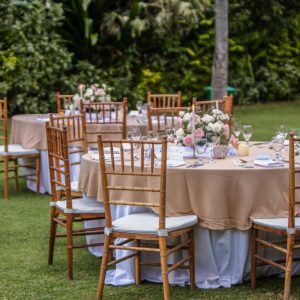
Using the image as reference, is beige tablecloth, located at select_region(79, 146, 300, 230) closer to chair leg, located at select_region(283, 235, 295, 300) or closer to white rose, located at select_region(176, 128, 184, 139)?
chair leg, located at select_region(283, 235, 295, 300)

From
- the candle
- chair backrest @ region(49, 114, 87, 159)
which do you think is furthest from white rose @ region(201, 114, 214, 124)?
chair backrest @ region(49, 114, 87, 159)

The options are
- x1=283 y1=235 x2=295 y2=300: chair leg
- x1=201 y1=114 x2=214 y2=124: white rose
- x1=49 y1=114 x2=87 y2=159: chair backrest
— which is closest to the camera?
x1=283 y1=235 x2=295 y2=300: chair leg

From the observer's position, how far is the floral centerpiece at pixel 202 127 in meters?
5.94

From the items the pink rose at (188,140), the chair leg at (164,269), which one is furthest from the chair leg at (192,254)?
the pink rose at (188,140)

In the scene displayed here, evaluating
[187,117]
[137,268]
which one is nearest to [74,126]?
[187,117]

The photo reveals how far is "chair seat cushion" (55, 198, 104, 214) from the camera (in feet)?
18.8

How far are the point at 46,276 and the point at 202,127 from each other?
63.7 inches

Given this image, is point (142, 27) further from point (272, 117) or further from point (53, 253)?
point (53, 253)

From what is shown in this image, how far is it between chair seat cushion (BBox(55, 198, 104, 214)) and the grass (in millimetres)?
485

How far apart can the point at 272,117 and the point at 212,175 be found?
1194 centimetres

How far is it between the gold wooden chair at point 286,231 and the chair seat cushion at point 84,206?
1164 millimetres

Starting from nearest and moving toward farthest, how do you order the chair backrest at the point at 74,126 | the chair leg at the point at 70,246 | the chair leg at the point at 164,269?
the chair leg at the point at 164,269
the chair leg at the point at 70,246
the chair backrest at the point at 74,126

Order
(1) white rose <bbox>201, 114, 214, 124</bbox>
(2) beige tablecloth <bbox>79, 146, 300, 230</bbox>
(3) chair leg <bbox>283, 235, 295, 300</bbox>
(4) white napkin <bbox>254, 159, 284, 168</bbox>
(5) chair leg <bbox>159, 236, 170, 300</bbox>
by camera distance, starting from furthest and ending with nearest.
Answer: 1. (1) white rose <bbox>201, 114, 214, 124</bbox>
2. (4) white napkin <bbox>254, 159, 284, 168</bbox>
3. (2) beige tablecloth <bbox>79, 146, 300, 230</bbox>
4. (3) chair leg <bbox>283, 235, 295, 300</bbox>
5. (5) chair leg <bbox>159, 236, 170, 300</bbox>

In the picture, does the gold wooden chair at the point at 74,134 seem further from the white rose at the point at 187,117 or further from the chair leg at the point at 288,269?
the chair leg at the point at 288,269
